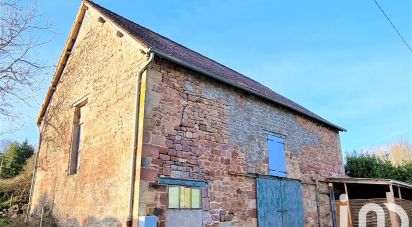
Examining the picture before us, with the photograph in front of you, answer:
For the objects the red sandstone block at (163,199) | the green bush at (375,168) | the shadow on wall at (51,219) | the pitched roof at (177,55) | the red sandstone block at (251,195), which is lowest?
the shadow on wall at (51,219)

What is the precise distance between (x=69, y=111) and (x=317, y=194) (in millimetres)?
8531

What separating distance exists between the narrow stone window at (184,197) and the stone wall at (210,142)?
0.58ft

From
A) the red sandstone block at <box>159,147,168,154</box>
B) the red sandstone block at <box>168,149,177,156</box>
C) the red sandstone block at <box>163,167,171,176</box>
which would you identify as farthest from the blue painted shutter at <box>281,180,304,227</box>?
the red sandstone block at <box>159,147,168,154</box>

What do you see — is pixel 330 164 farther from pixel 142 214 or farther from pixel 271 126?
pixel 142 214

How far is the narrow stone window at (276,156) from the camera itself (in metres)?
9.56

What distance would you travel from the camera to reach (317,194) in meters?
11.0

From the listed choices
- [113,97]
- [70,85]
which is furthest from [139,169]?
[70,85]

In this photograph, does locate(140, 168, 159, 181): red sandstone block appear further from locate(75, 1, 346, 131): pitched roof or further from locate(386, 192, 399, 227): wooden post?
locate(386, 192, 399, 227): wooden post

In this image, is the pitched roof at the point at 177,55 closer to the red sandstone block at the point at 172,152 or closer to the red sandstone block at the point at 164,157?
the red sandstone block at the point at 172,152

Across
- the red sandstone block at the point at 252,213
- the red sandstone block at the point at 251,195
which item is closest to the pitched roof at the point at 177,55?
the red sandstone block at the point at 251,195

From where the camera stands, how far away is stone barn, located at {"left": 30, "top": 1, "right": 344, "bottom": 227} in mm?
6977

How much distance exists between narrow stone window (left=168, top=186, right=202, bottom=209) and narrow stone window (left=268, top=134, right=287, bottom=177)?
2924 mm

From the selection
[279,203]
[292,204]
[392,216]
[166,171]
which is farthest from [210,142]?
[392,216]

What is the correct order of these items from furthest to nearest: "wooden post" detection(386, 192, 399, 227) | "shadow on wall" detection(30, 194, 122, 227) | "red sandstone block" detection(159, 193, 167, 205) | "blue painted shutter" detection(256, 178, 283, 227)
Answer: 1. "wooden post" detection(386, 192, 399, 227)
2. "blue painted shutter" detection(256, 178, 283, 227)
3. "shadow on wall" detection(30, 194, 122, 227)
4. "red sandstone block" detection(159, 193, 167, 205)
